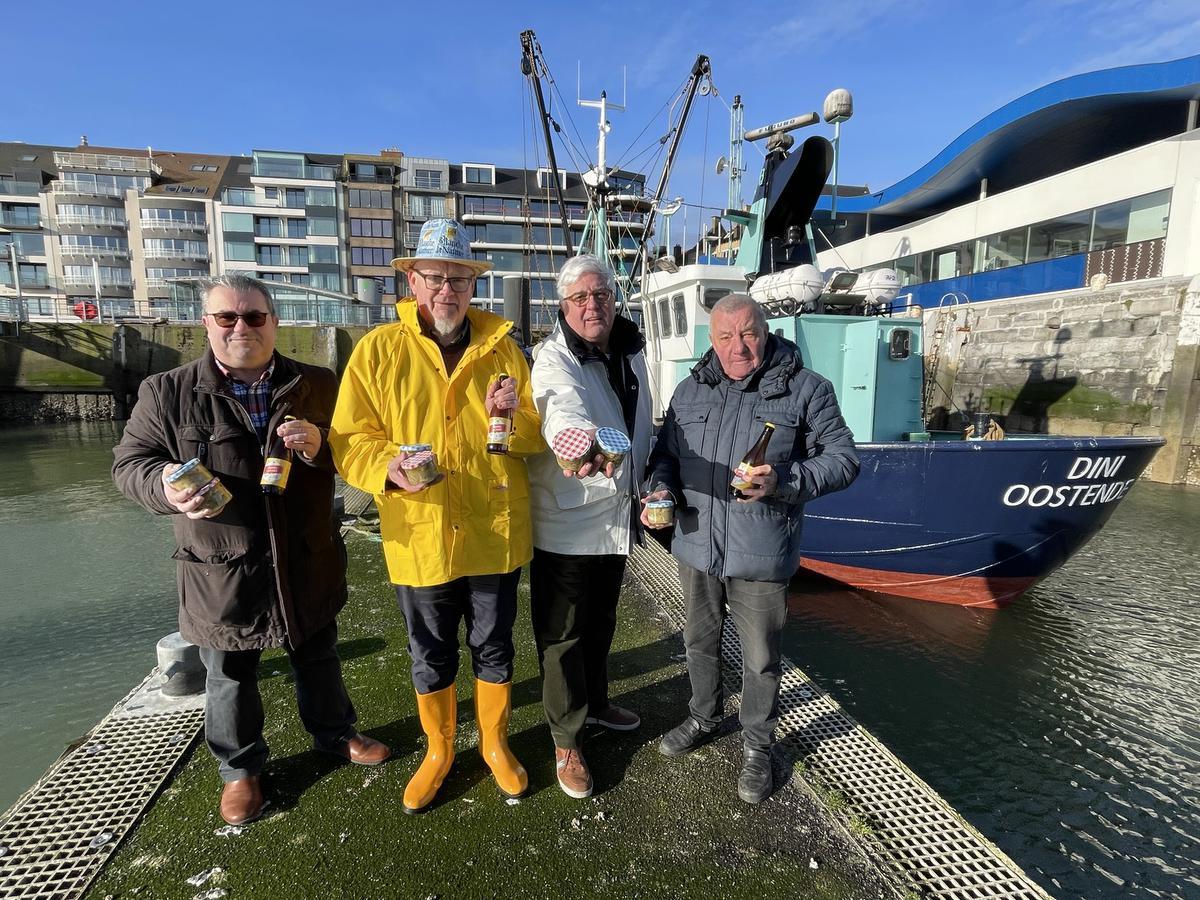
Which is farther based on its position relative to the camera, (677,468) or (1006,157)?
(1006,157)

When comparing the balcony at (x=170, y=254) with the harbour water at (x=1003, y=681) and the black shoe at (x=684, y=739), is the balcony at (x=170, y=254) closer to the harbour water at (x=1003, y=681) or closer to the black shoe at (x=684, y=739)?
the harbour water at (x=1003, y=681)

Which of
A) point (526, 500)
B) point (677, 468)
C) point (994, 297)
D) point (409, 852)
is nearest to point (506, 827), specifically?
point (409, 852)

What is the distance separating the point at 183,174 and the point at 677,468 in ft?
203

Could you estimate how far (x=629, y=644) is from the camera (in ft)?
11.8

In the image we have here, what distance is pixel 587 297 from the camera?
7.58ft

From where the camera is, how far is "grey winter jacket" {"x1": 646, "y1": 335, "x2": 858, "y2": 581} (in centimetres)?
228

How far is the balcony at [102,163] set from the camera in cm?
4572

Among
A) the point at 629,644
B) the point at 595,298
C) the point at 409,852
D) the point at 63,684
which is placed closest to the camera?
the point at 409,852

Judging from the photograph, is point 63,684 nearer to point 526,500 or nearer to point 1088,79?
point 526,500

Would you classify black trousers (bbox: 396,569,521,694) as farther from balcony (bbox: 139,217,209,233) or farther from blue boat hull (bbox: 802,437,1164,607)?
balcony (bbox: 139,217,209,233)

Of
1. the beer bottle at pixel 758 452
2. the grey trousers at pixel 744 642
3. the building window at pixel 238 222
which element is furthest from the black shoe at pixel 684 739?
the building window at pixel 238 222

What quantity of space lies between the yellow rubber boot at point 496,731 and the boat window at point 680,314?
20.2 ft

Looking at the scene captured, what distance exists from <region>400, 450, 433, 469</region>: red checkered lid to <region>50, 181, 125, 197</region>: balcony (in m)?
59.6

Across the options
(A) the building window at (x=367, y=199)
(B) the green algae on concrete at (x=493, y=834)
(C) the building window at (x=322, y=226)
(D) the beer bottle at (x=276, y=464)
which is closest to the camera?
(B) the green algae on concrete at (x=493, y=834)
